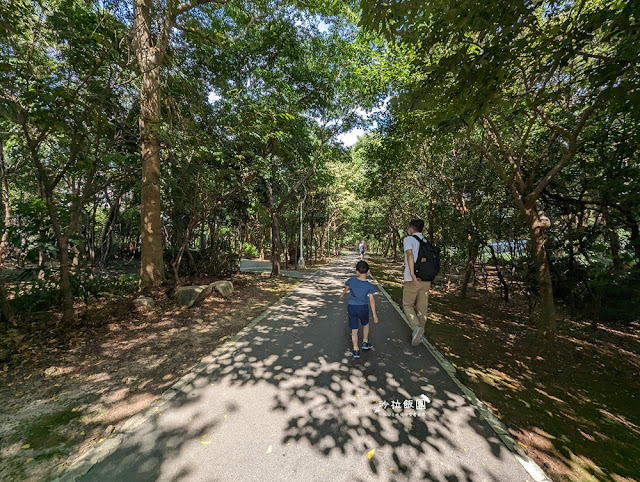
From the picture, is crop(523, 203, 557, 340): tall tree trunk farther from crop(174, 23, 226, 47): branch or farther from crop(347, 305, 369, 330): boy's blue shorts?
crop(174, 23, 226, 47): branch

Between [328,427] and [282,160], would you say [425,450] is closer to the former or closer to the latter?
[328,427]

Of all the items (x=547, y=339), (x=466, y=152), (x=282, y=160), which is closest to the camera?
(x=547, y=339)

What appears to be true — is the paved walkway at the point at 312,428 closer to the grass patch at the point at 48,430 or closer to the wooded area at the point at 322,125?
the grass patch at the point at 48,430

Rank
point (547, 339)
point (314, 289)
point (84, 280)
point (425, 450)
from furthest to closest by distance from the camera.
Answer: point (314, 289) < point (84, 280) < point (547, 339) < point (425, 450)

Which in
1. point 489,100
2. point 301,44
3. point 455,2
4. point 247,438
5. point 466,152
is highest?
point 301,44

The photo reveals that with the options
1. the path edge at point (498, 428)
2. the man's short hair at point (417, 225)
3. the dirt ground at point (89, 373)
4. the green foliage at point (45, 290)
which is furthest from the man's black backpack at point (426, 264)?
the green foliage at point (45, 290)

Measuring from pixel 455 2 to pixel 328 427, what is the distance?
4325 mm

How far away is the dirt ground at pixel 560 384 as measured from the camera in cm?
240

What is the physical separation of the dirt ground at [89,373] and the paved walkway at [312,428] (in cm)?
43

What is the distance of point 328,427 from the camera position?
261cm

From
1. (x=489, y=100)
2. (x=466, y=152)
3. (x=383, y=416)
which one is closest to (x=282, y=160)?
(x=466, y=152)

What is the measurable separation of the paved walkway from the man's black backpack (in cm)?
130

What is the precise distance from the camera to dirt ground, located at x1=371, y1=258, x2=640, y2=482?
94.3 inches

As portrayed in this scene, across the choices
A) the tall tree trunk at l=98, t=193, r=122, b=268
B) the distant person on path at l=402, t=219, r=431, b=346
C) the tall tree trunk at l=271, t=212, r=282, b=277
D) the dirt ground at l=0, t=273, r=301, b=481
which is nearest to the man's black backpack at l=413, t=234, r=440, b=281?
the distant person on path at l=402, t=219, r=431, b=346
